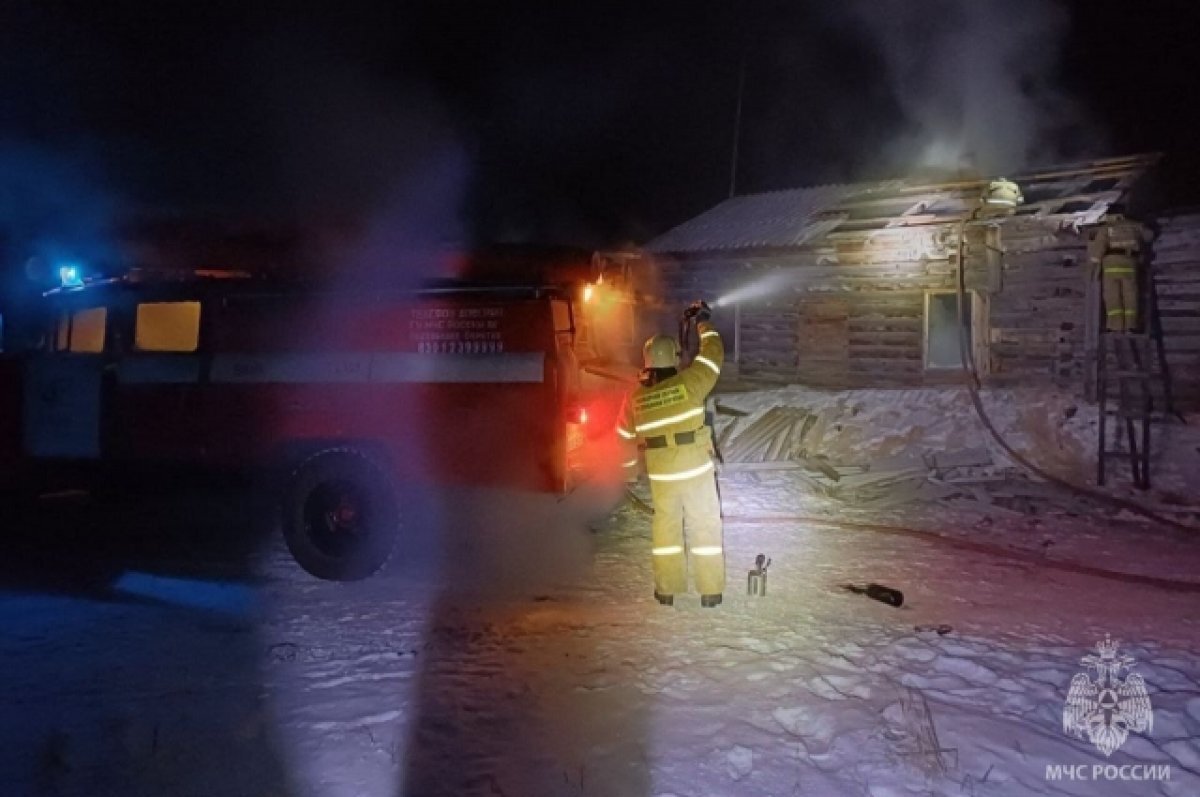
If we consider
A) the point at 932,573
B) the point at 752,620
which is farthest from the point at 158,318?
the point at 932,573

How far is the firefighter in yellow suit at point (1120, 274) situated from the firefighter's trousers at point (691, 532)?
7.94m

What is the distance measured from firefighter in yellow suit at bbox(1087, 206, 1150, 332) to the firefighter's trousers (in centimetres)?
794

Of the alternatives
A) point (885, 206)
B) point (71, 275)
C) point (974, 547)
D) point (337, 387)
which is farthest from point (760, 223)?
point (71, 275)

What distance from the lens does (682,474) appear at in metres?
5.73

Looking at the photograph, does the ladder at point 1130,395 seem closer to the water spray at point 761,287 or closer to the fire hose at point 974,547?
the fire hose at point 974,547

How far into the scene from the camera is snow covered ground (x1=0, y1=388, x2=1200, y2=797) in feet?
12.0

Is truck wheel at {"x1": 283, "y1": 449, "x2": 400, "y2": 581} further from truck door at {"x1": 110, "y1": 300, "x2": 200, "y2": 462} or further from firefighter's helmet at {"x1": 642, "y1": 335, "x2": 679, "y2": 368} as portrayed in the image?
firefighter's helmet at {"x1": 642, "y1": 335, "x2": 679, "y2": 368}

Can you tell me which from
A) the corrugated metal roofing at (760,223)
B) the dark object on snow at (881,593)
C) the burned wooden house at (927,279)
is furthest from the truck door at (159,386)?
the corrugated metal roofing at (760,223)

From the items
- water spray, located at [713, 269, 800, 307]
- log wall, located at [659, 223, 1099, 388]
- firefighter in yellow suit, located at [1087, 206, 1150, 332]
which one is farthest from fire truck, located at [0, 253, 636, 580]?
water spray, located at [713, 269, 800, 307]

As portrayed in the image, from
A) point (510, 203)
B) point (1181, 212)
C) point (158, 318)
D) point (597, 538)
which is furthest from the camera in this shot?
point (510, 203)

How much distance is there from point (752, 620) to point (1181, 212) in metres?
12.5

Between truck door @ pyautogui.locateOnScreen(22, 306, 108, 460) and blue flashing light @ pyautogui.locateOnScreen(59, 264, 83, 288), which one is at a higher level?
blue flashing light @ pyautogui.locateOnScreen(59, 264, 83, 288)

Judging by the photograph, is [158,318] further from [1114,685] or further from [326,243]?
[1114,685]

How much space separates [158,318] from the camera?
280 inches
